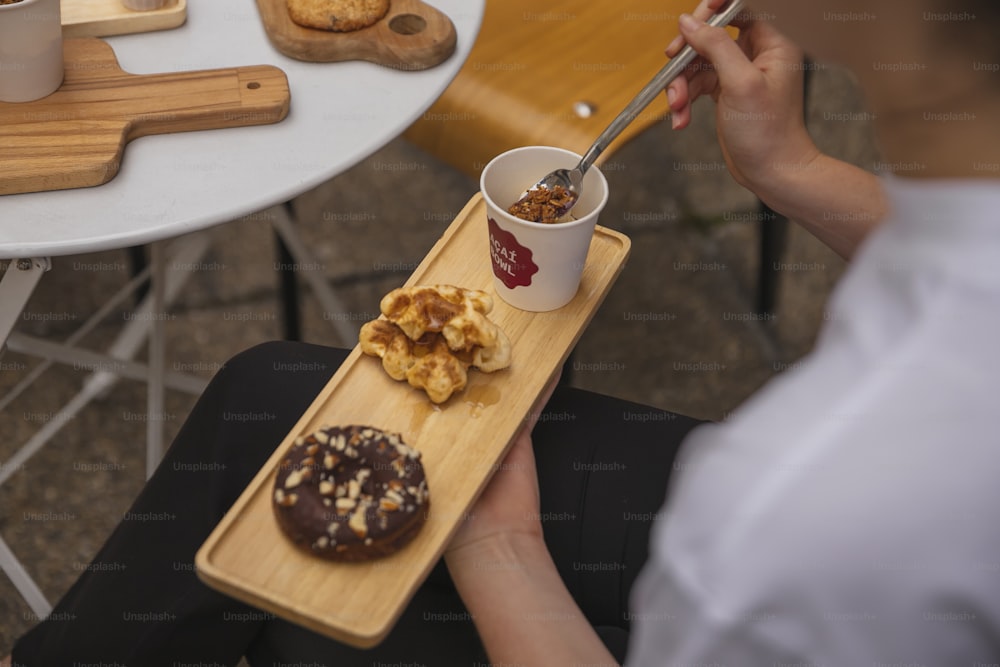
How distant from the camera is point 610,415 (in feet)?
4.11

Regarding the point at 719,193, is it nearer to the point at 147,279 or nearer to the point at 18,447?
the point at 147,279

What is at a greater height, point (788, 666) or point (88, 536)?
point (788, 666)

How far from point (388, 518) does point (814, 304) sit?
172cm

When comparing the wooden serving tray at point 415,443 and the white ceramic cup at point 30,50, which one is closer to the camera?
the wooden serving tray at point 415,443

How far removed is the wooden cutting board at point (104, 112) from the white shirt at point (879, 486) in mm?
825

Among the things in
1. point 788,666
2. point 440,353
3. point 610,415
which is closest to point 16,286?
point 440,353

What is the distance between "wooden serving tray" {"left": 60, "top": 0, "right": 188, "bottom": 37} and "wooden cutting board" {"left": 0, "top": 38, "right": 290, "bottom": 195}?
0.10ft

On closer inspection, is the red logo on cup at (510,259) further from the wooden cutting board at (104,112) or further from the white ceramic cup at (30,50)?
the white ceramic cup at (30,50)

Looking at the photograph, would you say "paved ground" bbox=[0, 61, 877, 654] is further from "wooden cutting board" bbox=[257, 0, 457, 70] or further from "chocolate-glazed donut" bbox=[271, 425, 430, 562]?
"chocolate-glazed donut" bbox=[271, 425, 430, 562]

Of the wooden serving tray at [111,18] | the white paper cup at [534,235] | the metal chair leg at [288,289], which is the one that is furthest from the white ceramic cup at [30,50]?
the metal chair leg at [288,289]

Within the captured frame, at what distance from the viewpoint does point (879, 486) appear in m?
0.57

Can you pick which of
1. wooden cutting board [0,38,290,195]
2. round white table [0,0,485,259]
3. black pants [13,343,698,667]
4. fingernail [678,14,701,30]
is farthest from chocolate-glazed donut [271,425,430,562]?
fingernail [678,14,701,30]

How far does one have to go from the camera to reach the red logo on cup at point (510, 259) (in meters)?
1.15

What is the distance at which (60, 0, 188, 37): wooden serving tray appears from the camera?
1323 millimetres
